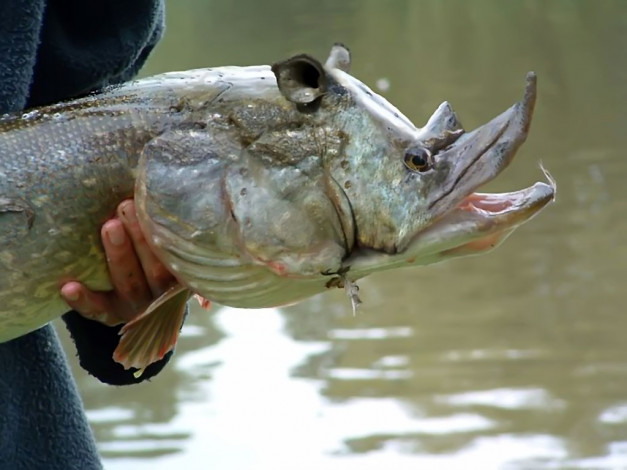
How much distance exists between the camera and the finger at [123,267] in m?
1.96

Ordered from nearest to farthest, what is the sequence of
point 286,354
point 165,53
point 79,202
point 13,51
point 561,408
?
point 79,202, point 13,51, point 561,408, point 286,354, point 165,53

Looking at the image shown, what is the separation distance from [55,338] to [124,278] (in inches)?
20.3

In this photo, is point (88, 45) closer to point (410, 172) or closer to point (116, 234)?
point (116, 234)

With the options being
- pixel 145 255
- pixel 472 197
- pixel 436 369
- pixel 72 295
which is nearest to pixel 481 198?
pixel 472 197

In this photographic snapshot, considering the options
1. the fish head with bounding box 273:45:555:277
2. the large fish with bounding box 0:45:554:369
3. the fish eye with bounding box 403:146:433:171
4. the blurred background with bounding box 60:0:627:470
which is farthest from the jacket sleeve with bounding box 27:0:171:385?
the blurred background with bounding box 60:0:627:470

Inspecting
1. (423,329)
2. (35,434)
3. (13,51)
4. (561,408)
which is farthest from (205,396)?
(13,51)

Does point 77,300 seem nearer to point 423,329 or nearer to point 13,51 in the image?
point 13,51

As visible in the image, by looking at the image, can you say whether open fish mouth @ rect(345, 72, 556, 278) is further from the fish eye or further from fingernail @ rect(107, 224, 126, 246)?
fingernail @ rect(107, 224, 126, 246)

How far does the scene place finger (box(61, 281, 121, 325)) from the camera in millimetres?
2002

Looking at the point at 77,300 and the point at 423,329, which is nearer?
the point at 77,300

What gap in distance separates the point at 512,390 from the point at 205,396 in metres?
1.61

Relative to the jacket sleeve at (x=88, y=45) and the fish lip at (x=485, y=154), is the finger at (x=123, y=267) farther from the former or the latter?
the fish lip at (x=485, y=154)

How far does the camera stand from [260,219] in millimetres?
1859

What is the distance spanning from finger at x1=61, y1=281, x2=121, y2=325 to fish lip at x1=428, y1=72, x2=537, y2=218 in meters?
0.68
